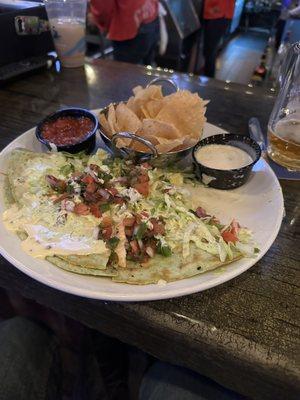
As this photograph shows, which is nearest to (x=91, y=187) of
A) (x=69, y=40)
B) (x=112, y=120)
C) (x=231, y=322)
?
(x=112, y=120)

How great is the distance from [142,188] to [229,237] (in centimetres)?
31

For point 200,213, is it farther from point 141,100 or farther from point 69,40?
point 69,40

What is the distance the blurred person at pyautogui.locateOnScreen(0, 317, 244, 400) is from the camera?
3.76ft

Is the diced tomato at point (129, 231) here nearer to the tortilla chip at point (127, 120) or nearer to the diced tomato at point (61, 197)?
the diced tomato at point (61, 197)

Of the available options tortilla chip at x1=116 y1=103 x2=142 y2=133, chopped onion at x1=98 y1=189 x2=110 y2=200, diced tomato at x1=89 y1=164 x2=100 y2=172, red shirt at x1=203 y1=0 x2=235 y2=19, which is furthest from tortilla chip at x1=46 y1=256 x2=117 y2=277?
red shirt at x1=203 y1=0 x2=235 y2=19

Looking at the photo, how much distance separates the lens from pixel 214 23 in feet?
14.0

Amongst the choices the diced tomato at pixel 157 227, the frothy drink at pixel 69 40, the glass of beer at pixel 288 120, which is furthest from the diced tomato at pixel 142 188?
the frothy drink at pixel 69 40

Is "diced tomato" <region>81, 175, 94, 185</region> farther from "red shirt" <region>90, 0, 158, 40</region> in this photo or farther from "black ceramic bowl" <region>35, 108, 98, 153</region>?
"red shirt" <region>90, 0, 158, 40</region>

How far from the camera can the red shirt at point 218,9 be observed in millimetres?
4098

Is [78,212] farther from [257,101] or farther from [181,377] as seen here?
[257,101]

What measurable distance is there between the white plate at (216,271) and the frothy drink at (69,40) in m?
1.09

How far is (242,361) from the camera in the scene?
33.2 inches

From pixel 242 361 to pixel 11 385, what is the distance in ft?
2.45

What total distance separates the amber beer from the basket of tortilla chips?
29 centimetres
